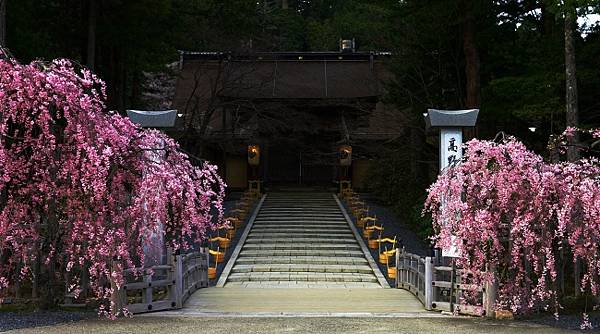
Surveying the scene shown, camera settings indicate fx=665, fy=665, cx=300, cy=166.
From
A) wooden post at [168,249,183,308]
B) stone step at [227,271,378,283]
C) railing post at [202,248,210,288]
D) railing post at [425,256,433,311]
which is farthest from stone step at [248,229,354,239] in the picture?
railing post at [425,256,433,311]

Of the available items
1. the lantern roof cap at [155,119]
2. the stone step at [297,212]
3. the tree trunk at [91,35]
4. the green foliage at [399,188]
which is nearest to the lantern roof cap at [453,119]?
the lantern roof cap at [155,119]

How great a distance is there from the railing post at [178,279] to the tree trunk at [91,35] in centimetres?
917

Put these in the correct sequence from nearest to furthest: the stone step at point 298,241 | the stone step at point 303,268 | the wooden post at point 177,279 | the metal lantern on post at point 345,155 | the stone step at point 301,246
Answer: the wooden post at point 177,279
the stone step at point 303,268
the stone step at point 301,246
the stone step at point 298,241
the metal lantern on post at point 345,155

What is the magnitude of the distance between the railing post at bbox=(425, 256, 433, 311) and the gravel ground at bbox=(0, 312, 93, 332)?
4.64 meters

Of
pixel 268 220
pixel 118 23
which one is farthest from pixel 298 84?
pixel 118 23

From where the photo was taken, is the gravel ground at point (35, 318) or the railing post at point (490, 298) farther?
the railing post at point (490, 298)

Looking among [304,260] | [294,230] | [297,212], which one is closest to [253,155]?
[297,212]

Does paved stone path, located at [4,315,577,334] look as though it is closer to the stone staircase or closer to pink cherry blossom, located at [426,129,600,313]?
pink cherry blossom, located at [426,129,600,313]

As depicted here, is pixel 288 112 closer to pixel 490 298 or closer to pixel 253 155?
pixel 253 155

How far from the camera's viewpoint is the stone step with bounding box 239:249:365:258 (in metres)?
17.5

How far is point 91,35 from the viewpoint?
58.4ft

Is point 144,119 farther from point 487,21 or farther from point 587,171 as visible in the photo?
point 487,21

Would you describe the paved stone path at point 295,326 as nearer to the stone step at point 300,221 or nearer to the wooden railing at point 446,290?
the wooden railing at point 446,290

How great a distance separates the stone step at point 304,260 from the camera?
16.6 meters
